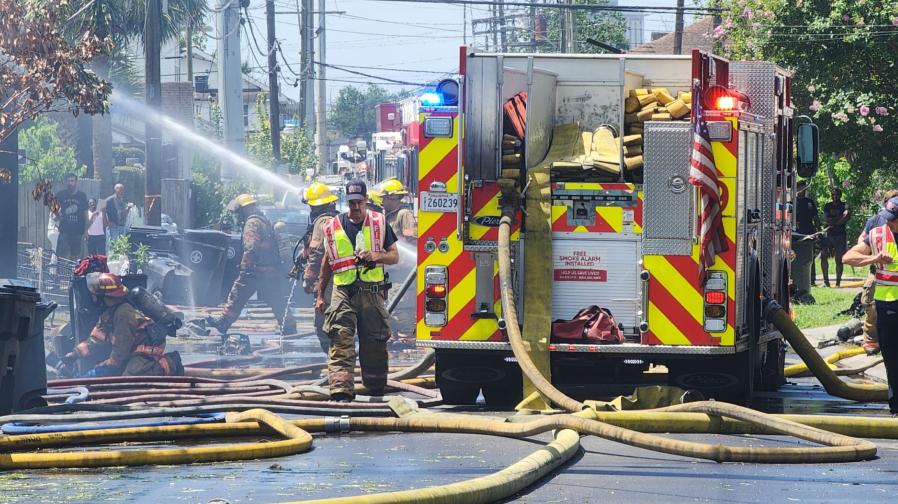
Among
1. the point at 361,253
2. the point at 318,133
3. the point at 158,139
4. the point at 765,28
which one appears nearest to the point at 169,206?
the point at 158,139

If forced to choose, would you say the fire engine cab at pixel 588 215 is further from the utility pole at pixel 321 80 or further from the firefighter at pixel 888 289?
the utility pole at pixel 321 80

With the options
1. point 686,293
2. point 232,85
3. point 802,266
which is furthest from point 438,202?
point 232,85

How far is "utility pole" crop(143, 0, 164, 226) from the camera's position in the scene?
2203 centimetres

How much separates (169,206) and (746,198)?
17.9 m

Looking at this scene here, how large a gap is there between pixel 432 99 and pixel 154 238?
427 inches

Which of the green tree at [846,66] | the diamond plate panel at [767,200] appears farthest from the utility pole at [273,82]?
the diamond plate panel at [767,200]

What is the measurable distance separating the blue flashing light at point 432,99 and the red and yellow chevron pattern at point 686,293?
177cm

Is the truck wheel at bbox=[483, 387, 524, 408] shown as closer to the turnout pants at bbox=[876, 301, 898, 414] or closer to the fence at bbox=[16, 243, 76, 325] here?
the turnout pants at bbox=[876, 301, 898, 414]

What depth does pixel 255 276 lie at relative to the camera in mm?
15422

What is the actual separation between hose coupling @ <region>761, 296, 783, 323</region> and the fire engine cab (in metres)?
0.36

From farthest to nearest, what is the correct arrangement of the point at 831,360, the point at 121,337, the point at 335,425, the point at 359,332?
1. the point at 831,360
2. the point at 121,337
3. the point at 359,332
4. the point at 335,425

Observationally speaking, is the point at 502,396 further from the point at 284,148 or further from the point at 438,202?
the point at 284,148

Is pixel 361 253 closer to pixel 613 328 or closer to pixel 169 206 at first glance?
pixel 613 328

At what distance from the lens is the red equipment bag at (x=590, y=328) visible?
8.55m
